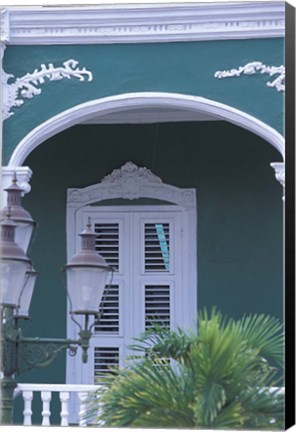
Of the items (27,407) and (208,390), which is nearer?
(208,390)

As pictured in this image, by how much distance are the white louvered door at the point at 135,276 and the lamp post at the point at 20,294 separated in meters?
2.85

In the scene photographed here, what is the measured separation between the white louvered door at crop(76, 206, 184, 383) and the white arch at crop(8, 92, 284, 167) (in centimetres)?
143

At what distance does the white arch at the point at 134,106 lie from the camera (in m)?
7.42

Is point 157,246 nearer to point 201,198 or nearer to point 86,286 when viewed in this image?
point 201,198

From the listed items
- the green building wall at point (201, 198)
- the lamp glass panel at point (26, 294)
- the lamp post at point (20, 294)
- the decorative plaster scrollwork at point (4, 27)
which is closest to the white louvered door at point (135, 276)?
the green building wall at point (201, 198)

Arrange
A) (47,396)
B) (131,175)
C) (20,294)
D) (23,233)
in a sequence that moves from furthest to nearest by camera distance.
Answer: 1. (131,175)
2. (47,396)
3. (23,233)
4. (20,294)

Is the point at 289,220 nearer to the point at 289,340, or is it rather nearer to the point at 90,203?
the point at 289,340

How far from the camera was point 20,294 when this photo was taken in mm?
5637

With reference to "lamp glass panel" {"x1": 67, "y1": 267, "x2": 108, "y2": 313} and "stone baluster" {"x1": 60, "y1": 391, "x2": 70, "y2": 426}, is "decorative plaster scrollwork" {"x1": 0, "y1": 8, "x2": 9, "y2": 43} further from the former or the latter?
"lamp glass panel" {"x1": 67, "y1": 267, "x2": 108, "y2": 313}

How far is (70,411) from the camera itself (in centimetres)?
826

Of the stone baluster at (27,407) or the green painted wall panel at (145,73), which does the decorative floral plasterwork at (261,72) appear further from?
the stone baluster at (27,407)

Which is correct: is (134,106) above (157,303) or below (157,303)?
above

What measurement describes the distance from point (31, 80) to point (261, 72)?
1437mm

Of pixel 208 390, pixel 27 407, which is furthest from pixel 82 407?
pixel 208 390
